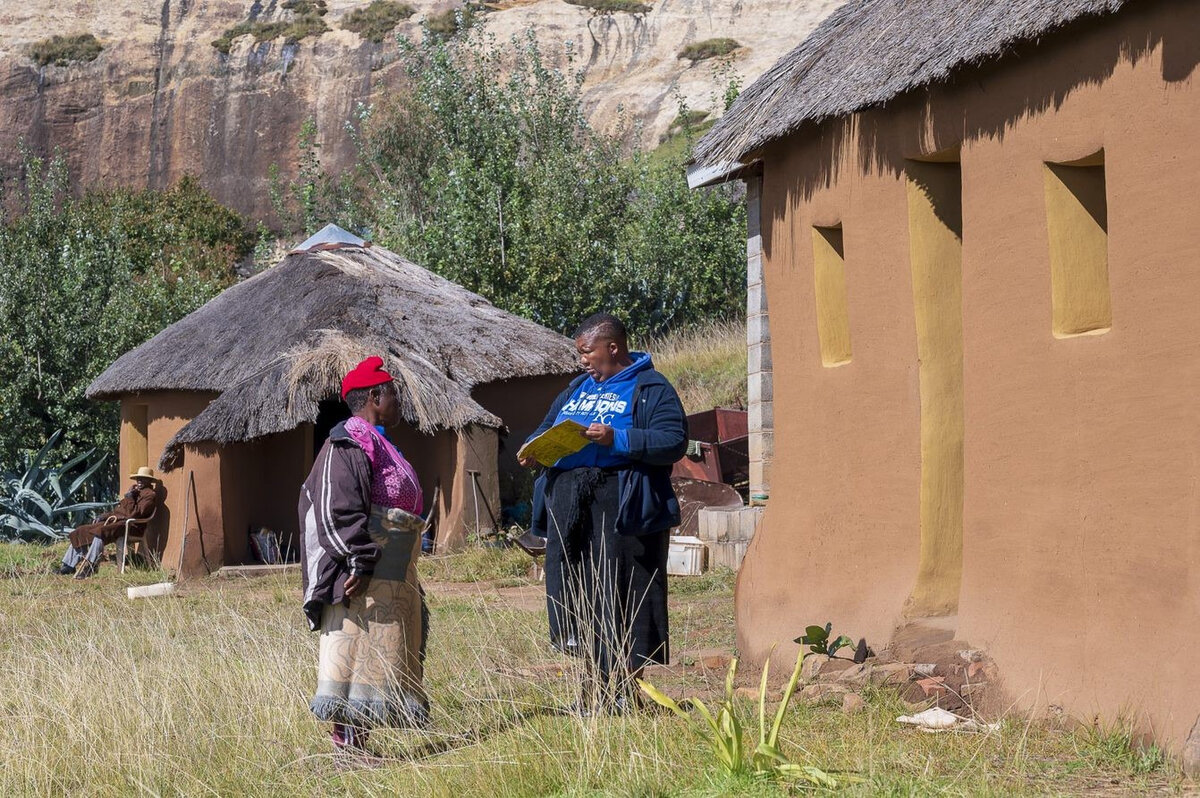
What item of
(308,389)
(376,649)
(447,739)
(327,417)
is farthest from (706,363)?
(376,649)

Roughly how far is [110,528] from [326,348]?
9.46 feet

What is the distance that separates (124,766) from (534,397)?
1041 cm

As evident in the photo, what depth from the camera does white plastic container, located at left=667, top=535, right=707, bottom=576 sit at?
1133cm

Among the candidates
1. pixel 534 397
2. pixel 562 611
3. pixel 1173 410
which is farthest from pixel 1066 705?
pixel 534 397

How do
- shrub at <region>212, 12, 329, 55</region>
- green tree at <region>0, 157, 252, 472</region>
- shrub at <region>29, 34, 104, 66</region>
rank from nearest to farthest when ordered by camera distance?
green tree at <region>0, 157, 252, 472</region>
shrub at <region>29, 34, 104, 66</region>
shrub at <region>212, 12, 329, 55</region>

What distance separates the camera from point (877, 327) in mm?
6527

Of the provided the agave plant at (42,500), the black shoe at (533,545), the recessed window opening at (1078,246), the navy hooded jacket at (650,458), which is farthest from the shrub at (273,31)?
the recessed window opening at (1078,246)

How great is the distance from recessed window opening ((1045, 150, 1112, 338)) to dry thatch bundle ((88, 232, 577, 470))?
337 inches

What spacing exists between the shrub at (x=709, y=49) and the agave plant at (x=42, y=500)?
30.6 m

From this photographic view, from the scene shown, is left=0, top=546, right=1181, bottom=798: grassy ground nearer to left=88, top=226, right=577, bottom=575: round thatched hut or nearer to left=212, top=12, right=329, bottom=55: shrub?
left=88, top=226, right=577, bottom=575: round thatched hut

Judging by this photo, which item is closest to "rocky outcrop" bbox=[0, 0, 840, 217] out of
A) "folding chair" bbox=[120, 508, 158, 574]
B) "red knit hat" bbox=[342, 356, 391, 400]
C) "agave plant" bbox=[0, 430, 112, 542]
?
"agave plant" bbox=[0, 430, 112, 542]

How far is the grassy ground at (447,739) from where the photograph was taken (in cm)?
454

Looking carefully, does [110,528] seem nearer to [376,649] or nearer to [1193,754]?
[376,649]

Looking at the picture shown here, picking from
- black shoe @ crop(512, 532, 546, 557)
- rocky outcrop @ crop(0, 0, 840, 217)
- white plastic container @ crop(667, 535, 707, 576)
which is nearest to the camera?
white plastic container @ crop(667, 535, 707, 576)
